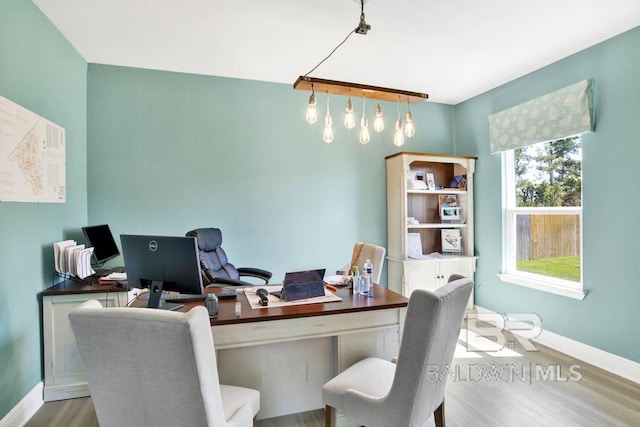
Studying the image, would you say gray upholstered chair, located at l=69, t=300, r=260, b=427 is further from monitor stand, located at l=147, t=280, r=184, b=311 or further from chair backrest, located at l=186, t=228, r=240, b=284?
chair backrest, located at l=186, t=228, r=240, b=284

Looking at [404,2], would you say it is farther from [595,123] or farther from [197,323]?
[197,323]

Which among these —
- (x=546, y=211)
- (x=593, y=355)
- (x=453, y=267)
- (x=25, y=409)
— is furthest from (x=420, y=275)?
(x=25, y=409)

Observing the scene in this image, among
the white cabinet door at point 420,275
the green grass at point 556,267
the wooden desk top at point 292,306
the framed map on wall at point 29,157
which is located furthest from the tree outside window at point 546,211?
the framed map on wall at point 29,157

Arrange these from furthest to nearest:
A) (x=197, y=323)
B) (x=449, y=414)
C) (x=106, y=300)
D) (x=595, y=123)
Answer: (x=595, y=123) → (x=106, y=300) → (x=449, y=414) → (x=197, y=323)

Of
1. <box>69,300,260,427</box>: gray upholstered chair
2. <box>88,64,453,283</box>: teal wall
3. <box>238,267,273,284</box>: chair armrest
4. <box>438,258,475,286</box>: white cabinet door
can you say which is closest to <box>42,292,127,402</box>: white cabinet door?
<box>88,64,453,283</box>: teal wall

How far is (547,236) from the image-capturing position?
3.30 m

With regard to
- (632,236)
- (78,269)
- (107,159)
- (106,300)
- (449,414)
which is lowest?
(449,414)

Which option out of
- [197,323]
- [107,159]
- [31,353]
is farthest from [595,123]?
[31,353]

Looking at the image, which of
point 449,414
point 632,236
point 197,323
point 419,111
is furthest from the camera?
point 419,111

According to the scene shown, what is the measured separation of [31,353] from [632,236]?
4361 millimetres

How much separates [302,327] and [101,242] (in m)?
2.07

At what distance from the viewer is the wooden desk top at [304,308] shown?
5.49 ft

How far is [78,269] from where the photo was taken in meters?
2.40

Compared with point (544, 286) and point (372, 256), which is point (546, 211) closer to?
point (544, 286)
